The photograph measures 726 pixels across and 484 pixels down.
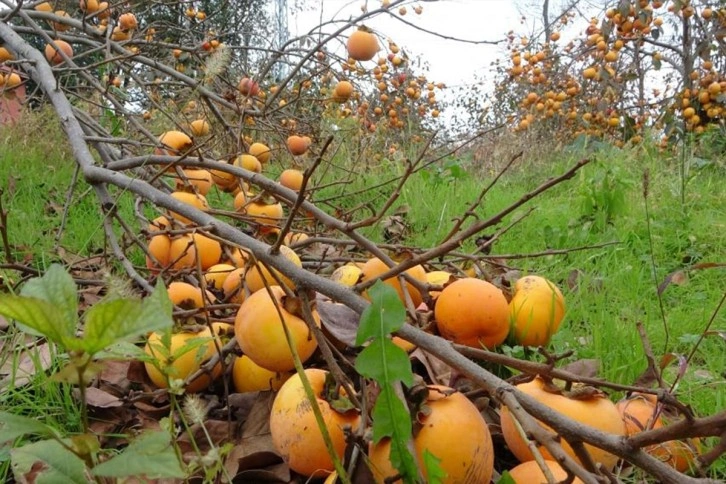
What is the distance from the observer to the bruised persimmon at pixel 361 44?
8.80 feet

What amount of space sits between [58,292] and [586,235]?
2.62m

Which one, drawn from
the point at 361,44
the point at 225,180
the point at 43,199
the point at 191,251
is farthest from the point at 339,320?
the point at 43,199

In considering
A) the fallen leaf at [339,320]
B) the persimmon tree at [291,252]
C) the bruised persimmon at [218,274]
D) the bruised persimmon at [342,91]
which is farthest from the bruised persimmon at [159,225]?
the bruised persimmon at [342,91]

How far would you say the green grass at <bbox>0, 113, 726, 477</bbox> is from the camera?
4.95ft

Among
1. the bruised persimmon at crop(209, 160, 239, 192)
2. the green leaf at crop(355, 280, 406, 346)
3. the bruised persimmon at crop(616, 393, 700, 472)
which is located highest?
the bruised persimmon at crop(209, 160, 239, 192)

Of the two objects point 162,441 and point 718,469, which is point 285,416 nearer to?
point 162,441

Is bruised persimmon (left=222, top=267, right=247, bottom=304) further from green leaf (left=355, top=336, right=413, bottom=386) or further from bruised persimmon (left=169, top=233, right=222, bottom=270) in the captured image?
green leaf (left=355, top=336, right=413, bottom=386)

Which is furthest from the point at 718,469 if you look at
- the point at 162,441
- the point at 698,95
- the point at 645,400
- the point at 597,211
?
the point at 698,95

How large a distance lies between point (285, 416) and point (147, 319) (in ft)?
1.64

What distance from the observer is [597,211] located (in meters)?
3.04

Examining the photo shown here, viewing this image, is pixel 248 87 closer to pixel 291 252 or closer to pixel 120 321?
pixel 291 252

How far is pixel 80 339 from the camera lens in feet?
1.69

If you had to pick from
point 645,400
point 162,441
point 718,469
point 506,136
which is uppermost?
point 506,136

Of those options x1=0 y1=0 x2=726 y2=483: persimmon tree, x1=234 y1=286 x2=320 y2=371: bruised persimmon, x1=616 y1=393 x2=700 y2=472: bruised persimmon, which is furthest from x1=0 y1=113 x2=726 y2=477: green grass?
x1=234 y1=286 x2=320 y2=371: bruised persimmon
